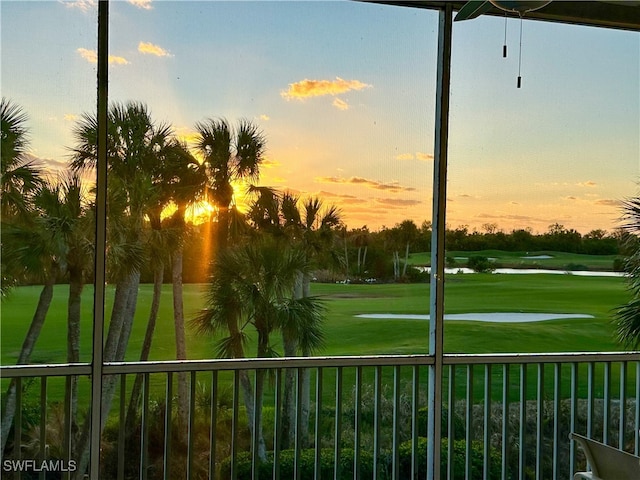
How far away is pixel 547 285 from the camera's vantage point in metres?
3.57

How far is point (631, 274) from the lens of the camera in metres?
3.75

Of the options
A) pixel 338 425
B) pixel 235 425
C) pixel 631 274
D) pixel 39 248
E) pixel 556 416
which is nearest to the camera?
pixel 39 248

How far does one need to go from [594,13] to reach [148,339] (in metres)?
3.39

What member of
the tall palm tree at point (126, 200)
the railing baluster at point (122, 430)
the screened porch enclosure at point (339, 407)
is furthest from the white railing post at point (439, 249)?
the railing baluster at point (122, 430)

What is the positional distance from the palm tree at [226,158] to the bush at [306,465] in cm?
130

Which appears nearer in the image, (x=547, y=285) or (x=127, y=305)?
(x=127, y=305)

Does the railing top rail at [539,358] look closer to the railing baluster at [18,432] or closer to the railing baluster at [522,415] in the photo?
the railing baluster at [522,415]

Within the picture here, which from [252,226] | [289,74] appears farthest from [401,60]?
[252,226]

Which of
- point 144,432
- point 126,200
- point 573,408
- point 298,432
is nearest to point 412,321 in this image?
point 298,432

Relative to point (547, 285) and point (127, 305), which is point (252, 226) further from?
point (547, 285)

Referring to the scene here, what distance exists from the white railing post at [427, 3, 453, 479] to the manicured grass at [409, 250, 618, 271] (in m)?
0.17

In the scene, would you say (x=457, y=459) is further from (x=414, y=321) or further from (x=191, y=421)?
(x=191, y=421)

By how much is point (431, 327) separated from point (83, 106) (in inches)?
90.3

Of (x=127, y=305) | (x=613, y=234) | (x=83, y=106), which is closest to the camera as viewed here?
(x=83, y=106)
